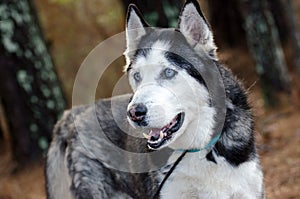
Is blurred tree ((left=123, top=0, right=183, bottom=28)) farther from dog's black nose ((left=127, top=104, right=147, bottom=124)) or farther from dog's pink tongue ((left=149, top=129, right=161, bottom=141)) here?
dog's black nose ((left=127, top=104, right=147, bottom=124))

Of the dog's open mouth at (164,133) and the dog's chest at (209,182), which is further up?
the dog's open mouth at (164,133)

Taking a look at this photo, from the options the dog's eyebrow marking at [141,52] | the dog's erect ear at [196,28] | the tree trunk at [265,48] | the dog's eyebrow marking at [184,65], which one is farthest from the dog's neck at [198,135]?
the tree trunk at [265,48]

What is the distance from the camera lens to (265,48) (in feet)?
32.3

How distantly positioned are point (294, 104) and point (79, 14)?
1121 centimetres

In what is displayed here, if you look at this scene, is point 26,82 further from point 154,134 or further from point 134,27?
point 154,134

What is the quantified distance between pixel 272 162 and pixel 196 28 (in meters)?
3.56

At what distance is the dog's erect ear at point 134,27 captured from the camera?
529cm

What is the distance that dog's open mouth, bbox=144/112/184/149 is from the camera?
466cm

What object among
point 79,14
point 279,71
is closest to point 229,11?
point 279,71

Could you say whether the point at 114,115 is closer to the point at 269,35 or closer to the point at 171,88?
the point at 171,88

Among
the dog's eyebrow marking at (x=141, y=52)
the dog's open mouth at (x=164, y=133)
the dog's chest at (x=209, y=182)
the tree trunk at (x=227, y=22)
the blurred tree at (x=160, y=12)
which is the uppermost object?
the dog's eyebrow marking at (x=141, y=52)

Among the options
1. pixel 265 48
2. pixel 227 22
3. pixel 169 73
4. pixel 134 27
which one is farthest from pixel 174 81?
pixel 227 22

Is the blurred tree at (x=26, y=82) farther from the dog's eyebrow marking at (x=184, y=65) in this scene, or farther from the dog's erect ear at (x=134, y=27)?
the dog's eyebrow marking at (x=184, y=65)

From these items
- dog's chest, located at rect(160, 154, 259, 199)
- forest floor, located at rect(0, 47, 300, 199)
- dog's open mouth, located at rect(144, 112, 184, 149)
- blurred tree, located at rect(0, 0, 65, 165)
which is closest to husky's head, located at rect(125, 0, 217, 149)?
dog's open mouth, located at rect(144, 112, 184, 149)
